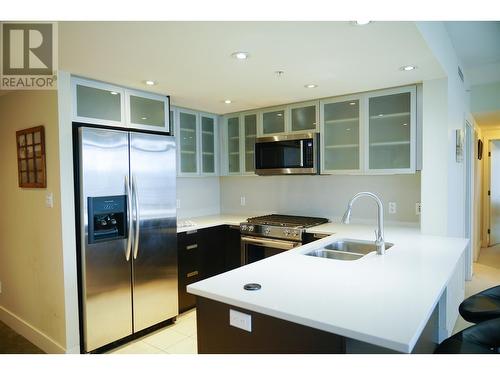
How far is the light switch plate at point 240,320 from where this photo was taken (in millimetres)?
1465

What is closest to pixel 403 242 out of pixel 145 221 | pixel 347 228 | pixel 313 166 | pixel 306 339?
pixel 347 228

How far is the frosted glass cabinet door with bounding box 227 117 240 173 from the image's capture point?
4156mm

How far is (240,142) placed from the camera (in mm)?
4102

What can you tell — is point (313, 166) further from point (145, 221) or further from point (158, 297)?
point (158, 297)

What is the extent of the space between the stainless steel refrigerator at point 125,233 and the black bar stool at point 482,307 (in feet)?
7.47

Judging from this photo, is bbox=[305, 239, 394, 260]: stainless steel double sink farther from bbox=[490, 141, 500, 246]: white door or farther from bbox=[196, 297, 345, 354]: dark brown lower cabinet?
bbox=[490, 141, 500, 246]: white door

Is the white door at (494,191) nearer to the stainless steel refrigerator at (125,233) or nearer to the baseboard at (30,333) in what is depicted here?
the stainless steel refrigerator at (125,233)

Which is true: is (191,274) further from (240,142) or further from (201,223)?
(240,142)

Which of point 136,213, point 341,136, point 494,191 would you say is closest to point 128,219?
point 136,213

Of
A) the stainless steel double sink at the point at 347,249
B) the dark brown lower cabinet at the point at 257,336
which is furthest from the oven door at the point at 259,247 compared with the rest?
the dark brown lower cabinet at the point at 257,336

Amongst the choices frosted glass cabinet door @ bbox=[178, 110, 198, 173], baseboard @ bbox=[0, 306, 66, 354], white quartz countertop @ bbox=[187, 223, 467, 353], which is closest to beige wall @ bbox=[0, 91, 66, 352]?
baseboard @ bbox=[0, 306, 66, 354]

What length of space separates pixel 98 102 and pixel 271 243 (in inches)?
76.6

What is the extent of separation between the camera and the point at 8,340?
2955mm

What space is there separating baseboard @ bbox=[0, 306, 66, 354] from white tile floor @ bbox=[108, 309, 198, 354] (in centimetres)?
42
